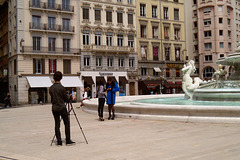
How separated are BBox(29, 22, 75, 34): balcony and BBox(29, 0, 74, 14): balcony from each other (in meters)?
2.10

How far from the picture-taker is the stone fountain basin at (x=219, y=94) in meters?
14.2

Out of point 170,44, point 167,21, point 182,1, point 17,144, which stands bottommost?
point 17,144

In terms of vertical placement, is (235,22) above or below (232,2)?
below

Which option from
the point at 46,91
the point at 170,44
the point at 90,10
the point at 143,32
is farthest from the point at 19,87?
the point at 170,44

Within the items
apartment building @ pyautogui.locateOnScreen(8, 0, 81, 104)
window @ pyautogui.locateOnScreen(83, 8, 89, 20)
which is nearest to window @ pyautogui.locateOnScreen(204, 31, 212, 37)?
window @ pyautogui.locateOnScreen(83, 8, 89, 20)

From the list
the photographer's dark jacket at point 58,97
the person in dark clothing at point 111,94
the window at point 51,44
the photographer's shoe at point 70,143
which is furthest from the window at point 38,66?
the photographer's shoe at point 70,143

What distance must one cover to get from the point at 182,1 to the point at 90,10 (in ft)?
62.8

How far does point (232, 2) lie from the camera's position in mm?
58750

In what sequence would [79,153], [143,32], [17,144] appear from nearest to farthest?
1. [79,153]
2. [17,144]
3. [143,32]

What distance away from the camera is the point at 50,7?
135 feet

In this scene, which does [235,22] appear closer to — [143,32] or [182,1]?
[182,1]

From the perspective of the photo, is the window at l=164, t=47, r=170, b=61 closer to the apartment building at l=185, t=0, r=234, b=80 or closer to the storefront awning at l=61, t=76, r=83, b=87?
the apartment building at l=185, t=0, r=234, b=80

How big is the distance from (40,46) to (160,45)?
806 inches

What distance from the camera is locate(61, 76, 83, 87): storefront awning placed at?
4083 centimetres
